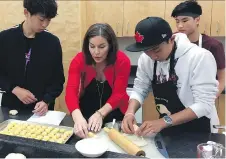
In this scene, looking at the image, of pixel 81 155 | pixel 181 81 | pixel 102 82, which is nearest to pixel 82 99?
pixel 102 82

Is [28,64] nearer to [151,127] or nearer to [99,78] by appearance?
[99,78]

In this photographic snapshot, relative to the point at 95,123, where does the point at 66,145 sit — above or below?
above

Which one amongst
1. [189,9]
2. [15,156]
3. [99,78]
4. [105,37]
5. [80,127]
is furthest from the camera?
[189,9]

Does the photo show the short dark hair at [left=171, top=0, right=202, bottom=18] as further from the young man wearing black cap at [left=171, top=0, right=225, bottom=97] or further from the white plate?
the white plate

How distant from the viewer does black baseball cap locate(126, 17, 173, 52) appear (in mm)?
1268

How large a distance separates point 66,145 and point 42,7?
1.01 m

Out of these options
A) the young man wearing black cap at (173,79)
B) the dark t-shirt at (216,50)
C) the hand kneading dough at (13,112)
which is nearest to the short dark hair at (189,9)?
the dark t-shirt at (216,50)

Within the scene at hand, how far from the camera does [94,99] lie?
5.71 feet

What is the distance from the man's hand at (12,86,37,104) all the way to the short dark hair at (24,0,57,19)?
1.65 feet

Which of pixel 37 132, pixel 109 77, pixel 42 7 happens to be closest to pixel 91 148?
pixel 37 132

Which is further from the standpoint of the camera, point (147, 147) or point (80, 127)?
point (80, 127)

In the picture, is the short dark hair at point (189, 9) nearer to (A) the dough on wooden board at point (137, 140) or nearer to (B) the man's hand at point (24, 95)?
(A) the dough on wooden board at point (137, 140)

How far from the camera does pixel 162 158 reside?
1.18 metres

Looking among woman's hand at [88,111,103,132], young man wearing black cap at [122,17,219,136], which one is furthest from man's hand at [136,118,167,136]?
woman's hand at [88,111,103,132]
